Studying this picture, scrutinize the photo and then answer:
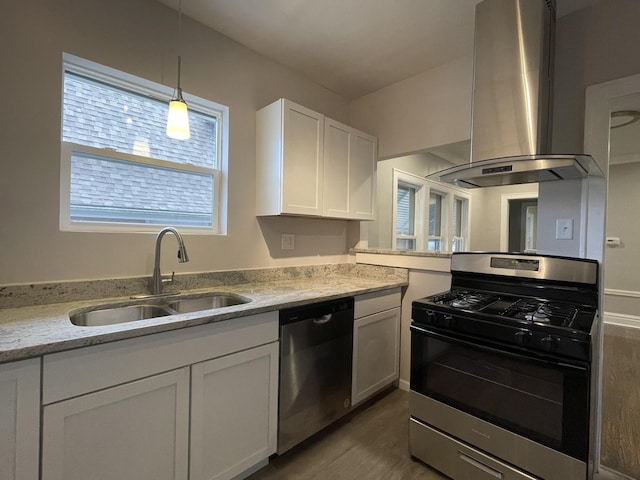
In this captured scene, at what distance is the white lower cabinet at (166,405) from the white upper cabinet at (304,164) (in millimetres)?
→ 927

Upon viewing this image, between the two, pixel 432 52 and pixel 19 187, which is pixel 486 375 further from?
pixel 19 187

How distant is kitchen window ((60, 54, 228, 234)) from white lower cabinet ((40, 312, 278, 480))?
0.88 metres

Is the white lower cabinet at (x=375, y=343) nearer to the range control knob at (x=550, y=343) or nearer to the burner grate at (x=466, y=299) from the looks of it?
the burner grate at (x=466, y=299)

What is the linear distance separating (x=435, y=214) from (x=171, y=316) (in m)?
4.07

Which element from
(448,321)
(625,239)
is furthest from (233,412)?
(625,239)

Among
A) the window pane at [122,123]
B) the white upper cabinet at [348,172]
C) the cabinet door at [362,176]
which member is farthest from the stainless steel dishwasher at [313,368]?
the window pane at [122,123]

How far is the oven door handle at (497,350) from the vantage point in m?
1.21

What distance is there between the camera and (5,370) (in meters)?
0.91

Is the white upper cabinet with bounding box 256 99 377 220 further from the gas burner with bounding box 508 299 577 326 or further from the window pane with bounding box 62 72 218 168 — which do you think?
the gas burner with bounding box 508 299 577 326

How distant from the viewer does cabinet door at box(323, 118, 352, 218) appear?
7.78 feet

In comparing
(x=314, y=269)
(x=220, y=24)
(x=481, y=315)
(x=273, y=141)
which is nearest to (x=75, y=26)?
(x=220, y=24)

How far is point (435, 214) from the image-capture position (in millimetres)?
4559

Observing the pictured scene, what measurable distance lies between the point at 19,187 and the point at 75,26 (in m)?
0.85

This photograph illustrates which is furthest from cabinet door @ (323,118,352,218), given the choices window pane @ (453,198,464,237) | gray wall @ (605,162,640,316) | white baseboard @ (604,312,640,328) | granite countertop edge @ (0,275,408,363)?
white baseboard @ (604,312,640,328)
